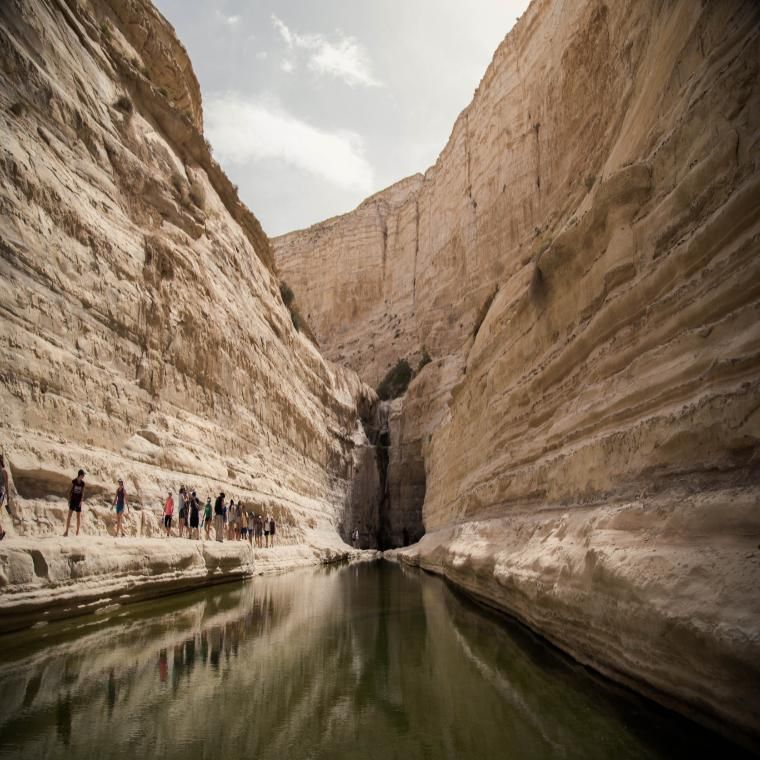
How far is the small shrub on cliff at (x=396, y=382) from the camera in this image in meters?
34.0

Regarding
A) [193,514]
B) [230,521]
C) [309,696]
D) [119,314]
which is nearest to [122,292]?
[119,314]

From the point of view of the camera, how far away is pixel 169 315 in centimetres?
1113

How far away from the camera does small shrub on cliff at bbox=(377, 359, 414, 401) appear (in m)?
34.0

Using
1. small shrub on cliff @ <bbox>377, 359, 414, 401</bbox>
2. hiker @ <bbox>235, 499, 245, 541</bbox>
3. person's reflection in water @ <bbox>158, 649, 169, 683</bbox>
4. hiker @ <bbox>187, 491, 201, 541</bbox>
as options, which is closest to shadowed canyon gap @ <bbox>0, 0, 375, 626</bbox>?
hiker @ <bbox>235, 499, 245, 541</bbox>

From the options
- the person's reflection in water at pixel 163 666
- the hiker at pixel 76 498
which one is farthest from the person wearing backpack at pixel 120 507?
the person's reflection in water at pixel 163 666

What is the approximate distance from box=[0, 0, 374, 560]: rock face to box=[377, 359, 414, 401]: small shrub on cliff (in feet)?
55.8

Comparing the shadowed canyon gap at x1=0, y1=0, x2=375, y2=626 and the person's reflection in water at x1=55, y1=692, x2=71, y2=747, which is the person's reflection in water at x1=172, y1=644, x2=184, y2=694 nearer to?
the person's reflection in water at x1=55, y1=692, x2=71, y2=747

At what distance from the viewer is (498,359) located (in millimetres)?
10391

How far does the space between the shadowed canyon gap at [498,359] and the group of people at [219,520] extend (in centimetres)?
49

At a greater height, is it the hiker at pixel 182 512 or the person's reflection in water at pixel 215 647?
the hiker at pixel 182 512

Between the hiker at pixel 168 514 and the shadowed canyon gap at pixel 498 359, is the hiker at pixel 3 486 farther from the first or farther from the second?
the hiker at pixel 168 514

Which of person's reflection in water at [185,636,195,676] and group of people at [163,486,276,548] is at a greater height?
group of people at [163,486,276,548]

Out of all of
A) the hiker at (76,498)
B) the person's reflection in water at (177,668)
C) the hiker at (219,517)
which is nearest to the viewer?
the person's reflection in water at (177,668)

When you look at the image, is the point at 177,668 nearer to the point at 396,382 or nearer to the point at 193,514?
the point at 193,514
